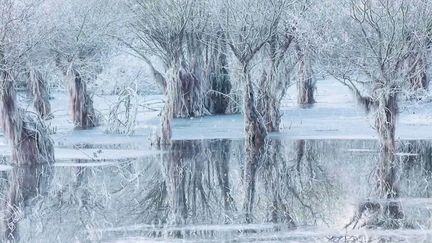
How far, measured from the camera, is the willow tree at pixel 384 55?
80.1ft

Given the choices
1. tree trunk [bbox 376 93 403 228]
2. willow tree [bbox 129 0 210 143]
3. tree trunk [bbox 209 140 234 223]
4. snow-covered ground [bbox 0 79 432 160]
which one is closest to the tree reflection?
snow-covered ground [bbox 0 79 432 160]

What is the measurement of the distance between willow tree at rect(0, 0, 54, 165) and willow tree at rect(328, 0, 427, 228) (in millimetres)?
8028

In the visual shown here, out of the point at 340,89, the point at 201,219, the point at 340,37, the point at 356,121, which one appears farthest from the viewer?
the point at 340,89

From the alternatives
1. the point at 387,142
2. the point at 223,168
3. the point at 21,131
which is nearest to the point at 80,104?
the point at 21,131

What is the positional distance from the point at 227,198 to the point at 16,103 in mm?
7051

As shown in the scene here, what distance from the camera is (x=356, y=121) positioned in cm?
3562

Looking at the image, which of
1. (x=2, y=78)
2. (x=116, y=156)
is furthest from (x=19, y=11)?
(x=116, y=156)

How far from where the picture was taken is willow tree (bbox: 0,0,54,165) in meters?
23.2

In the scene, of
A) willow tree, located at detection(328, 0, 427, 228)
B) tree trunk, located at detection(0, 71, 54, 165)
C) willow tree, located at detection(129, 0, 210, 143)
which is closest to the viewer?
tree trunk, located at detection(0, 71, 54, 165)

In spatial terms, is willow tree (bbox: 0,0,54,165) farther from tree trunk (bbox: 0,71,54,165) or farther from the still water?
the still water

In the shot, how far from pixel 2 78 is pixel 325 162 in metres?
8.46

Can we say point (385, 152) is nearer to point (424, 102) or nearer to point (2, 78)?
point (2, 78)

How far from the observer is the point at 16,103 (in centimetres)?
2416

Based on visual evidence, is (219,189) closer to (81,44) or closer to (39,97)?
(81,44)
